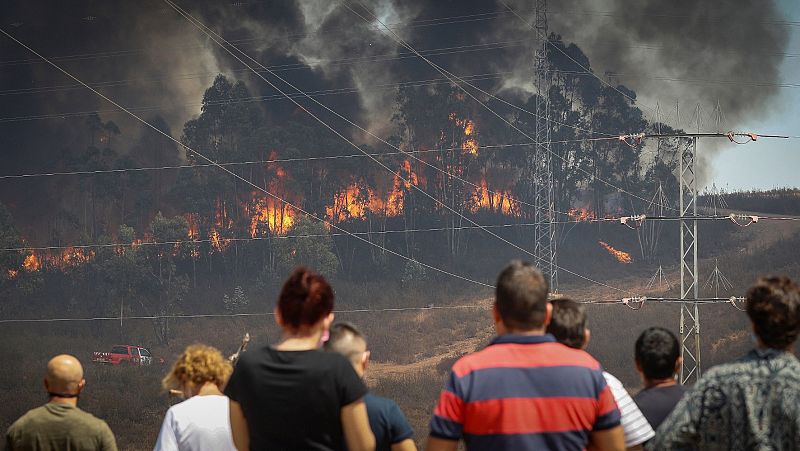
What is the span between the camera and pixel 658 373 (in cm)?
618

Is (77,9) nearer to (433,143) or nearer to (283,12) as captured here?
(283,12)

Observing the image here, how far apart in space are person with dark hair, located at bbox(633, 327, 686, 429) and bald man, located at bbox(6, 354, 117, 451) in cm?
348

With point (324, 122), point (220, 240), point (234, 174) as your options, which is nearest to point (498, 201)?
point (324, 122)

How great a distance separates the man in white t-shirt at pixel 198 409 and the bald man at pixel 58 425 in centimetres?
48

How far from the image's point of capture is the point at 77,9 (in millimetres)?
88562

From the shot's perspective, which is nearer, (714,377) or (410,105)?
(714,377)

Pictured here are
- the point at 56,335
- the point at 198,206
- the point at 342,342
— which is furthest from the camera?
the point at 198,206

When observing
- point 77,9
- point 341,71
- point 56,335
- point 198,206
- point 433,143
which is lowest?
point 56,335

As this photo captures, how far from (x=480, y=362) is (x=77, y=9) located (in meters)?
90.9

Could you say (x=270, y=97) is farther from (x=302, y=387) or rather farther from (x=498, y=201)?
(x=302, y=387)

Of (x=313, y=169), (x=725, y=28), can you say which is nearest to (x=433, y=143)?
(x=313, y=169)

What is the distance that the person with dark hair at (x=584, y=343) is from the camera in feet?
18.2

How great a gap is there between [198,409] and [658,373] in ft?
9.80

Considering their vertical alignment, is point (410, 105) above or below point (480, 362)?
above
